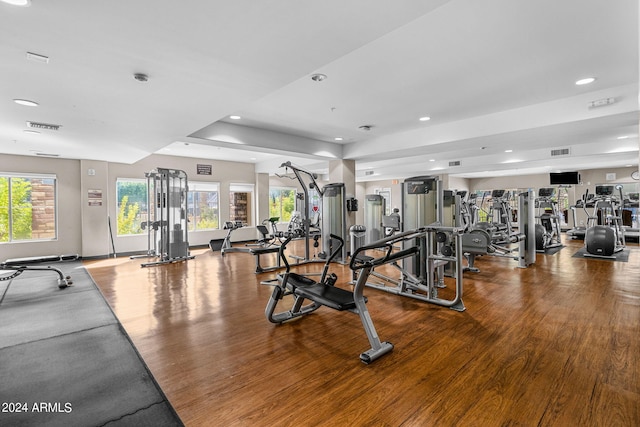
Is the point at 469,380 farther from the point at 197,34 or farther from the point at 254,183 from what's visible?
the point at 254,183

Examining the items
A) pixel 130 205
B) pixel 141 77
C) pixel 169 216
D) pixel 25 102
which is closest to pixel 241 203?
pixel 130 205

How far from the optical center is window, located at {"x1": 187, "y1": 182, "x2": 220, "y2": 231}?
30.1ft

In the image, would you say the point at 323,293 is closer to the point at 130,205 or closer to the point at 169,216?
the point at 169,216

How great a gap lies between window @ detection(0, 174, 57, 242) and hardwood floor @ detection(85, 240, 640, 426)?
14.6ft

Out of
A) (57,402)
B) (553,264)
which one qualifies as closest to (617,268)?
(553,264)

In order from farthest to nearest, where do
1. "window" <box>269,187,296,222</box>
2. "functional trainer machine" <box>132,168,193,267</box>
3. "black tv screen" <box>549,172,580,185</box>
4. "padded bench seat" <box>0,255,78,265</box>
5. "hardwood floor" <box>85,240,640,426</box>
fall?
1. "window" <box>269,187,296,222</box>
2. "black tv screen" <box>549,172,580,185</box>
3. "functional trainer machine" <box>132,168,193,267</box>
4. "padded bench seat" <box>0,255,78,265</box>
5. "hardwood floor" <box>85,240,640,426</box>

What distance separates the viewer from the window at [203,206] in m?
9.18

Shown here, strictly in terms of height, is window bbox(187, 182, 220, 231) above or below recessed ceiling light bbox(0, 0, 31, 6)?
below

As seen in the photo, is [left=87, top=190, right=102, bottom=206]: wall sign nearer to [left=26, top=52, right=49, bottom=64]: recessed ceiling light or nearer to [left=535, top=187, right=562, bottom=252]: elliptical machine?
[left=26, top=52, right=49, bottom=64]: recessed ceiling light

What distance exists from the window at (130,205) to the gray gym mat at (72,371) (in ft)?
14.3

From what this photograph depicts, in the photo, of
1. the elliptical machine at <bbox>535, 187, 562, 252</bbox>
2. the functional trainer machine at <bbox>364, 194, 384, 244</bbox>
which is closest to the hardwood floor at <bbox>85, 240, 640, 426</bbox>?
the functional trainer machine at <bbox>364, 194, 384, 244</bbox>

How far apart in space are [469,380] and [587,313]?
222 centimetres

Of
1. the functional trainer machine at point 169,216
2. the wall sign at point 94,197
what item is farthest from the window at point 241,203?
the wall sign at point 94,197

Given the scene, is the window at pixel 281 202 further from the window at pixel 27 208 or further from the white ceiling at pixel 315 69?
the window at pixel 27 208
